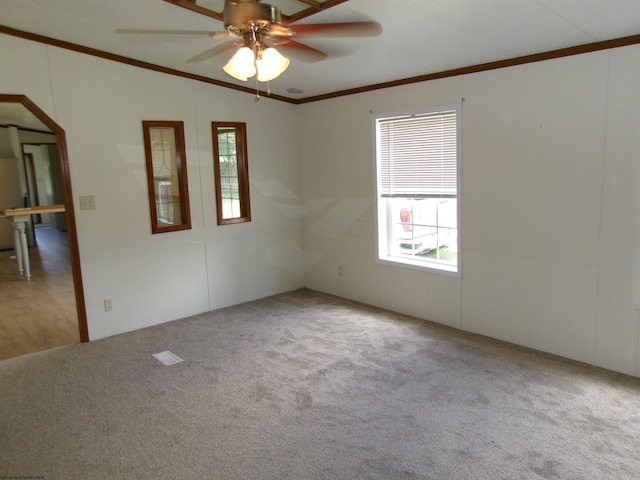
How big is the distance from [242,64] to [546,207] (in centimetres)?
249

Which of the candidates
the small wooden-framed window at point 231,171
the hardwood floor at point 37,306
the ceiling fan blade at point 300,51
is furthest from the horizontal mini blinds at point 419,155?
the hardwood floor at point 37,306

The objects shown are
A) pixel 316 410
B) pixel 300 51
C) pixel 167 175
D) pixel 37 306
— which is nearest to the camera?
pixel 300 51

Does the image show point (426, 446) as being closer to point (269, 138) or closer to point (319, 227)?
point (319, 227)

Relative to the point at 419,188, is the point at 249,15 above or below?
above

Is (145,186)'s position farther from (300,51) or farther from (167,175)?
(300,51)

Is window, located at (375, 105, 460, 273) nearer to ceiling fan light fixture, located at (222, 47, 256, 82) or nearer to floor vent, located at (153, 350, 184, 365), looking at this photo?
ceiling fan light fixture, located at (222, 47, 256, 82)

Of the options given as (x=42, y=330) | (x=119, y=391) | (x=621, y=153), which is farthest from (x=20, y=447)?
(x=621, y=153)

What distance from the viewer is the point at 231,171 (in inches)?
198

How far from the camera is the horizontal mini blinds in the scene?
4012mm

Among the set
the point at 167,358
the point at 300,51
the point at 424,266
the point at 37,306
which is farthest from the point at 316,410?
the point at 37,306

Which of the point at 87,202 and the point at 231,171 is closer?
the point at 87,202

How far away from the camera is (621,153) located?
301cm

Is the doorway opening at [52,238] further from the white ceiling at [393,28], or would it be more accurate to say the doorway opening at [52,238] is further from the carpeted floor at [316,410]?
the white ceiling at [393,28]

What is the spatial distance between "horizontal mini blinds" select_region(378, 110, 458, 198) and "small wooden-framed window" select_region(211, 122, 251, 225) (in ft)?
5.13
